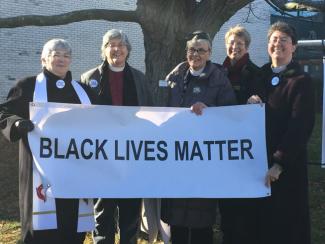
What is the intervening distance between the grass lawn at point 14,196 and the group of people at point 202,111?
160 centimetres

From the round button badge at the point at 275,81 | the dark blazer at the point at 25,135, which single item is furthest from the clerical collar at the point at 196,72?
the dark blazer at the point at 25,135

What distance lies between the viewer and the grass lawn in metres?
5.98

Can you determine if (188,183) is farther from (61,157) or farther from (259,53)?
(259,53)

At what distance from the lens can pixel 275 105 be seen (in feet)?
12.6

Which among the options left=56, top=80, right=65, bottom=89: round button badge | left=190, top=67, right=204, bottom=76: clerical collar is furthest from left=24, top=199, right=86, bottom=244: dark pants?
left=190, top=67, right=204, bottom=76: clerical collar

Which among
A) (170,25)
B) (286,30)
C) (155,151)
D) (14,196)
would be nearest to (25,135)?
(155,151)

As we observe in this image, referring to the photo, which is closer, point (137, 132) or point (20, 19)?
point (137, 132)

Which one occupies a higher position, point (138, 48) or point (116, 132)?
point (138, 48)

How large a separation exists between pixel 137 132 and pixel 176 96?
0.45m

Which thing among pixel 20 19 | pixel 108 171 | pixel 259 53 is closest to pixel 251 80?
pixel 108 171

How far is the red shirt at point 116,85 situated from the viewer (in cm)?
432

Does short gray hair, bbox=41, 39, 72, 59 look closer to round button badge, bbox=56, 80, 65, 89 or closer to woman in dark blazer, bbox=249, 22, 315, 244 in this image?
round button badge, bbox=56, 80, 65, 89

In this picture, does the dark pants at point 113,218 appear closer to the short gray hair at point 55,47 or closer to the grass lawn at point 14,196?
the grass lawn at point 14,196

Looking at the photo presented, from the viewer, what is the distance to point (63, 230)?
3.98 m
